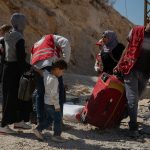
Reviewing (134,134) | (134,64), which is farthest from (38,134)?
(134,64)

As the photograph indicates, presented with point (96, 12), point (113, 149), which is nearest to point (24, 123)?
point (113, 149)

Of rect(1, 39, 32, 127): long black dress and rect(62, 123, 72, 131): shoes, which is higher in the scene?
rect(1, 39, 32, 127): long black dress

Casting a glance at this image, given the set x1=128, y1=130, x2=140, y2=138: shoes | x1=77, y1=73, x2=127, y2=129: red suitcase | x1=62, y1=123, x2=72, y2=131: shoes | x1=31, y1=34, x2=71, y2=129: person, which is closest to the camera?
x1=31, y1=34, x2=71, y2=129: person

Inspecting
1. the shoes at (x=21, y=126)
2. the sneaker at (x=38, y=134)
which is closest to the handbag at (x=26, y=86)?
the sneaker at (x=38, y=134)

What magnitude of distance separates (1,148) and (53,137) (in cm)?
73

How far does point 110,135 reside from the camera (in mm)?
6906

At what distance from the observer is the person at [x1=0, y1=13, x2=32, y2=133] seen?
6.51m

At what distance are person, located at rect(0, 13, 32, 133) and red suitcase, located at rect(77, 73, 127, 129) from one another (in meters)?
0.93

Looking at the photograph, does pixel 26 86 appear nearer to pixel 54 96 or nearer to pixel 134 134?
pixel 54 96

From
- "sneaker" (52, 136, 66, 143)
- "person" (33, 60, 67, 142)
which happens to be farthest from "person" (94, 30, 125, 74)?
"sneaker" (52, 136, 66, 143)

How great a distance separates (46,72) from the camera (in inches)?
248

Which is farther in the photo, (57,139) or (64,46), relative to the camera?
(64,46)

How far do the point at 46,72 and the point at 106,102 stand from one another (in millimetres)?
1099

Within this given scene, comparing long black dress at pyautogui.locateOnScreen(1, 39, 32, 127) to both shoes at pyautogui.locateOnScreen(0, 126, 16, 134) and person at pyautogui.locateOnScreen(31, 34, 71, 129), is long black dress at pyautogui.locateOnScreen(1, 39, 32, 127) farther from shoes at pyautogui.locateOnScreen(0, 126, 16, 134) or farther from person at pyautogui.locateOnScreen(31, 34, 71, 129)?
person at pyautogui.locateOnScreen(31, 34, 71, 129)
